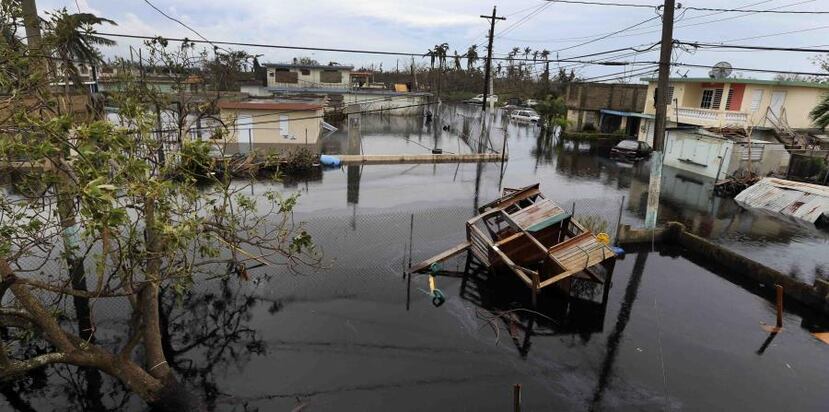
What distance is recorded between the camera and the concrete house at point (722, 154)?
897 inches

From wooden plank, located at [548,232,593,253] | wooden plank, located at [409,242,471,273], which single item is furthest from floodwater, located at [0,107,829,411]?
wooden plank, located at [548,232,593,253]

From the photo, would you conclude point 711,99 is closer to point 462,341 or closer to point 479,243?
point 479,243

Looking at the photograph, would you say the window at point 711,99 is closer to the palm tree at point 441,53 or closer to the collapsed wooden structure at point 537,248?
the collapsed wooden structure at point 537,248

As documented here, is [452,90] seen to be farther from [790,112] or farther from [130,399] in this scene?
[130,399]

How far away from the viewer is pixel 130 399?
7035mm

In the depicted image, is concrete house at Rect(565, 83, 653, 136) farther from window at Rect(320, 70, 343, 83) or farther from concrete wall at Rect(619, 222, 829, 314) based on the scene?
window at Rect(320, 70, 343, 83)

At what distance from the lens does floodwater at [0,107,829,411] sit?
7406 millimetres

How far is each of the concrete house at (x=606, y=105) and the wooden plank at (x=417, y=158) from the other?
1749cm

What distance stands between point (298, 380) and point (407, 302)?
319 centimetres

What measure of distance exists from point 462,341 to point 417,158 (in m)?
17.6

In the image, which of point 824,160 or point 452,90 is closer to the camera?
point 824,160

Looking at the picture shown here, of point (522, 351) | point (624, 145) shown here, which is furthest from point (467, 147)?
point (522, 351)

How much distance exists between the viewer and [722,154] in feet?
75.8

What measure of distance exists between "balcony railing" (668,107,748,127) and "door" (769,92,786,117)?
2024mm
